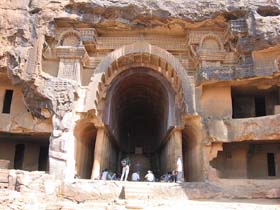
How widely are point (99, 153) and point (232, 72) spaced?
790 centimetres

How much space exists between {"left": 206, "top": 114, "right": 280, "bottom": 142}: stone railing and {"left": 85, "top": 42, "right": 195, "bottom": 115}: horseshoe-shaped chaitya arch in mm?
1430

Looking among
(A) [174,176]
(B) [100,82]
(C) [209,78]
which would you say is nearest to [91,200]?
(A) [174,176]

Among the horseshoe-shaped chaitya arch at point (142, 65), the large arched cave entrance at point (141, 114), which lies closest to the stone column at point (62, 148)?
the horseshoe-shaped chaitya arch at point (142, 65)

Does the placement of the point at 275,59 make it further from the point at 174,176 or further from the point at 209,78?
the point at 174,176

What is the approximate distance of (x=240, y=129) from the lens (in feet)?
50.9

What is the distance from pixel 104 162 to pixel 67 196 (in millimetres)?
5684

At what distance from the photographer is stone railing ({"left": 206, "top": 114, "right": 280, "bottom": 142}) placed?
600 inches

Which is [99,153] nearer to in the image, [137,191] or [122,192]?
[122,192]

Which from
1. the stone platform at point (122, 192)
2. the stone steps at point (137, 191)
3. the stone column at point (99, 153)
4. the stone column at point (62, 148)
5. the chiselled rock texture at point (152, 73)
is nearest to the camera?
the stone platform at point (122, 192)

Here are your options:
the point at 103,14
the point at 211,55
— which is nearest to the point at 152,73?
the point at 211,55

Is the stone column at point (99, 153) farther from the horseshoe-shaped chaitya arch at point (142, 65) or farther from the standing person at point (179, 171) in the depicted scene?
the standing person at point (179, 171)

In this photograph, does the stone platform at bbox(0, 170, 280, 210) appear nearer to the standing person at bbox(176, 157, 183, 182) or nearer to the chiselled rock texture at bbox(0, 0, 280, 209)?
the chiselled rock texture at bbox(0, 0, 280, 209)

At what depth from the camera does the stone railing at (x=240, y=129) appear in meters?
15.2

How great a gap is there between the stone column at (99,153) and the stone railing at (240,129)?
556 centimetres
